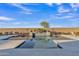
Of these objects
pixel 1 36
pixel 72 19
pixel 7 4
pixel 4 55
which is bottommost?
pixel 4 55

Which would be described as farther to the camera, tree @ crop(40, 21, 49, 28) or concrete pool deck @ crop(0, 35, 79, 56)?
tree @ crop(40, 21, 49, 28)

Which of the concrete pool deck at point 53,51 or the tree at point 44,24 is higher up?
the tree at point 44,24

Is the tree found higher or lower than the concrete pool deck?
higher

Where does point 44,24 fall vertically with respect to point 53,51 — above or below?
above

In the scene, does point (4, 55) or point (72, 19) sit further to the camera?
point (72, 19)

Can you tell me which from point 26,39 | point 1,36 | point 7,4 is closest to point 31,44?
point 26,39

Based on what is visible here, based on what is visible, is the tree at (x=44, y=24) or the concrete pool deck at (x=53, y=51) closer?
the concrete pool deck at (x=53, y=51)

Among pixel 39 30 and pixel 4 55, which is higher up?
pixel 39 30

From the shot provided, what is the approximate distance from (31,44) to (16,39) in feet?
1.06

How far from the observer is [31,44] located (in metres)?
4.79

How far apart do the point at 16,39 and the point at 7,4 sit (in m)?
0.75

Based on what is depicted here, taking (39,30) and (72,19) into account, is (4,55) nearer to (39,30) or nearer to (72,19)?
(39,30)

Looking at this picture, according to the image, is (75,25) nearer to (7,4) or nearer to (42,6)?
(42,6)

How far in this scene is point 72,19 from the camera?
15.6 ft
